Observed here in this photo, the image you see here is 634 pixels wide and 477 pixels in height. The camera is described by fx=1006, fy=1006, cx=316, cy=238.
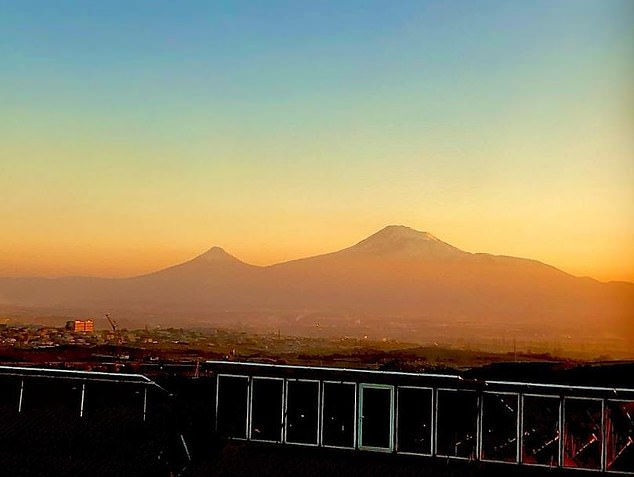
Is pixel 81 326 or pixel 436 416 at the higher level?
pixel 81 326

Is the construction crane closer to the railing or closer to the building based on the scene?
the building

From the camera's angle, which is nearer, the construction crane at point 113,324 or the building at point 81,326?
the construction crane at point 113,324

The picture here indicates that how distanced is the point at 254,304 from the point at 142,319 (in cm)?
205

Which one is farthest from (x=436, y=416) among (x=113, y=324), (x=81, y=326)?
(x=81, y=326)

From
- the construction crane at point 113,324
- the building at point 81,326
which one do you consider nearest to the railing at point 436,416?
the construction crane at point 113,324

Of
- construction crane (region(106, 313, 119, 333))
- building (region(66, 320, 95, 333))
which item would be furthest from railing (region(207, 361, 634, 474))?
building (region(66, 320, 95, 333))

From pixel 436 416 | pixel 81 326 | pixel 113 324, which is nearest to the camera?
pixel 436 416

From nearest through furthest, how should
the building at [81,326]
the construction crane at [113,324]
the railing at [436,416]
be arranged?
1. the railing at [436,416]
2. the construction crane at [113,324]
3. the building at [81,326]

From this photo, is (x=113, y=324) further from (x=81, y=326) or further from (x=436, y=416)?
(x=436, y=416)

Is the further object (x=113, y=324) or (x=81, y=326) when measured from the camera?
(x=81, y=326)

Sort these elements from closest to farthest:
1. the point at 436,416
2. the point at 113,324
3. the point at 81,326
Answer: the point at 436,416
the point at 113,324
the point at 81,326

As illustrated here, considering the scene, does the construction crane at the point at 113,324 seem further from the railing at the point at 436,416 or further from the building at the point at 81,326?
the railing at the point at 436,416

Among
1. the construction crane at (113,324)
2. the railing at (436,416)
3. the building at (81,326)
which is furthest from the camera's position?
the building at (81,326)

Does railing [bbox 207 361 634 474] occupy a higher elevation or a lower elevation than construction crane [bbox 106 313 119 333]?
lower
